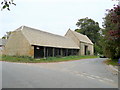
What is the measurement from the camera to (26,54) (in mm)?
29797

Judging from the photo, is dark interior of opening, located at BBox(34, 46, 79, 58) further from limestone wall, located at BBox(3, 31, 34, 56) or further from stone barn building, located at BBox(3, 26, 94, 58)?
limestone wall, located at BBox(3, 31, 34, 56)

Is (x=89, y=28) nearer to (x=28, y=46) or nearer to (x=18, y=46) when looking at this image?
(x=18, y=46)

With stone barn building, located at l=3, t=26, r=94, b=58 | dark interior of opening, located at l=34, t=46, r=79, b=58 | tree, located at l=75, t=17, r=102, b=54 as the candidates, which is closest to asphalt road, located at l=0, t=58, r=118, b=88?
stone barn building, located at l=3, t=26, r=94, b=58

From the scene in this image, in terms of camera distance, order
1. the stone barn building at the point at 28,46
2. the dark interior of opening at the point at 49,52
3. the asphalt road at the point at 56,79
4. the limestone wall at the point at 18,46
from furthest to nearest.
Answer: the dark interior of opening at the point at 49,52 → the stone barn building at the point at 28,46 → the limestone wall at the point at 18,46 → the asphalt road at the point at 56,79

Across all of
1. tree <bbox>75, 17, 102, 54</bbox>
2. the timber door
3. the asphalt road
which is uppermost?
tree <bbox>75, 17, 102, 54</bbox>

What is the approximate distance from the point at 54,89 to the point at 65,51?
35.8 meters

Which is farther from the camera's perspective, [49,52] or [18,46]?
[49,52]

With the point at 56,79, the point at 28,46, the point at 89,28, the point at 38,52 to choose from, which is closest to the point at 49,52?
the point at 38,52

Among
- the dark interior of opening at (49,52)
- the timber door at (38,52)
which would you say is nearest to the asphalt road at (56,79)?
the timber door at (38,52)

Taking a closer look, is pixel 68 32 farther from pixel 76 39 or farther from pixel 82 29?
pixel 82 29

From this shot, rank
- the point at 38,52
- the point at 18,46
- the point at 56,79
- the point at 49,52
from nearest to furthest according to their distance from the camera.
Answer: the point at 56,79, the point at 38,52, the point at 18,46, the point at 49,52

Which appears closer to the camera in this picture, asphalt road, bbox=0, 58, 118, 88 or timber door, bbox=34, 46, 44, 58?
asphalt road, bbox=0, 58, 118, 88

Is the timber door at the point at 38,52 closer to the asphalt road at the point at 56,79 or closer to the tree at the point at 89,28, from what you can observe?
the asphalt road at the point at 56,79

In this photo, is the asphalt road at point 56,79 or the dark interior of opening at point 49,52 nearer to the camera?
the asphalt road at point 56,79
